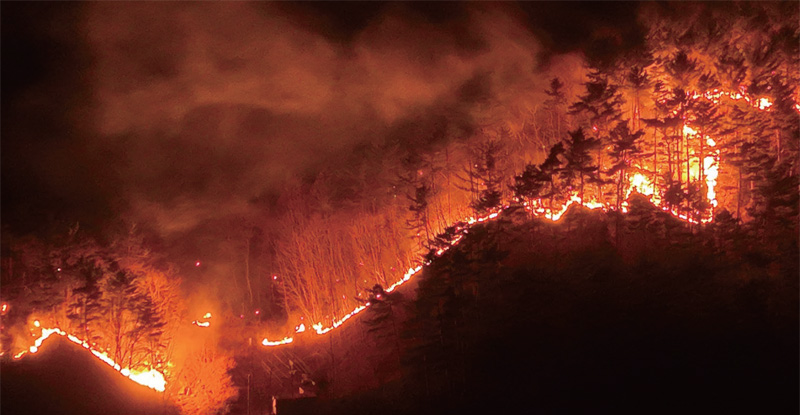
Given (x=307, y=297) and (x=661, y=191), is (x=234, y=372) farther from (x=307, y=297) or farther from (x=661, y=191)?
(x=661, y=191)

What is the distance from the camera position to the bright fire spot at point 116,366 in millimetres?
32594

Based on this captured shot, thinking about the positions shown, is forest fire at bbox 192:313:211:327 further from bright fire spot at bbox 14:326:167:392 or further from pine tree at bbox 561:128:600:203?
pine tree at bbox 561:128:600:203

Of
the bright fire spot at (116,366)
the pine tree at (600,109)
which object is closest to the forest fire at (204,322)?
the bright fire spot at (116,366)

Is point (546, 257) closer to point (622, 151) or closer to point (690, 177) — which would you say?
point (622, 151)

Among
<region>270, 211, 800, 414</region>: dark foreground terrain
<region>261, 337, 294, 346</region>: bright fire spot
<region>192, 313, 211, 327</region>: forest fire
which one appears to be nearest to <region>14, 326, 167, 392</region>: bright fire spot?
<region>261, 337, 294, 346</region>: bright fire spot

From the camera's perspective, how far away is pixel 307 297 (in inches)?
→ 1393

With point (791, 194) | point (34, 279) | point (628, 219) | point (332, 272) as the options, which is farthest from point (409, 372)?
point (34, 279)

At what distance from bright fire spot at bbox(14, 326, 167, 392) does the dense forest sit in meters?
0.33

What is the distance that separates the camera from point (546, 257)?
22281 millimetres

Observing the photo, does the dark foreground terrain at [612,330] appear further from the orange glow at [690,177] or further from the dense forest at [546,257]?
the orange glow at [690,177]

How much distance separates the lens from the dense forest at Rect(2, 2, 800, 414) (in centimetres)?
1587

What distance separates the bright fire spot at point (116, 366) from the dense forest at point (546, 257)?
1.07ft

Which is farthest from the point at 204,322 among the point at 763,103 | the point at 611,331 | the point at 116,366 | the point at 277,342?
the point at 763,103

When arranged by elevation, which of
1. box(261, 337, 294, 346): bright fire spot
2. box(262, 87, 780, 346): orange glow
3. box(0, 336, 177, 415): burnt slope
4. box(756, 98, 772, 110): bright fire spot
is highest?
box(756, 98, 772, 110): bright fire spot
